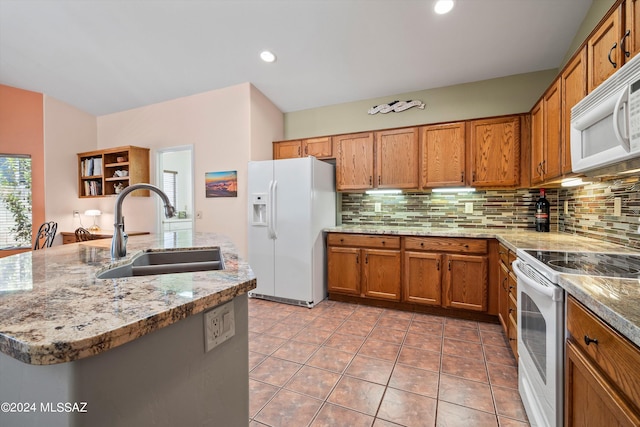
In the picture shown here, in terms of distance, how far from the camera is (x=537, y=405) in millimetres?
1410

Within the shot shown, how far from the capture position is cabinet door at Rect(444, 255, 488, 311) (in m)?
2.86

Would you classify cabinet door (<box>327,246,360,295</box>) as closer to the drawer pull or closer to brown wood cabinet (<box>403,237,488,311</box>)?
brown wood cabinet (<box>403,237,488,311</box>)

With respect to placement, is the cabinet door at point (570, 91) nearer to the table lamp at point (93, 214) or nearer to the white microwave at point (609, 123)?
the white microwave at point (609, 123)

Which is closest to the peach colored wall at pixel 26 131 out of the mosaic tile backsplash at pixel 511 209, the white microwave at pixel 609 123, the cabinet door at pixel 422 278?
the mosaic tile backsplash at pixel 511 209

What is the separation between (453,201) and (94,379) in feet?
11.7

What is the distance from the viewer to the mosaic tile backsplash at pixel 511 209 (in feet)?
6.15

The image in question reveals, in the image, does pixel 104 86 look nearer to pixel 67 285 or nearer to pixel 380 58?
pixel 380 58

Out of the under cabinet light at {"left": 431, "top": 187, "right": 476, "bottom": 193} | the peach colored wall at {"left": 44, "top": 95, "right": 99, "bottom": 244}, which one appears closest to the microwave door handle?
the under cabinet light at {"left": 431, "top": 187, "right": 476, "bottom": 193}

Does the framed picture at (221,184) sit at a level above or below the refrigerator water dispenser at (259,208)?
above

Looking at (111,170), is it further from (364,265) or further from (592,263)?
(592,263)

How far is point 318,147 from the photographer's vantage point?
12.8 ft

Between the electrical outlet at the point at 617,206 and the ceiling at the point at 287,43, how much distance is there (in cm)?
158

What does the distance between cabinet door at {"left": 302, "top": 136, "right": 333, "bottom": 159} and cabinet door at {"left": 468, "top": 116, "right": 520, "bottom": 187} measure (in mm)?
1672

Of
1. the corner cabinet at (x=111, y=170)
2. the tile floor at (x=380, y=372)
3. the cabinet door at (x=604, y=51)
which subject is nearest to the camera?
the cabinet door at (x=604, y=51)
